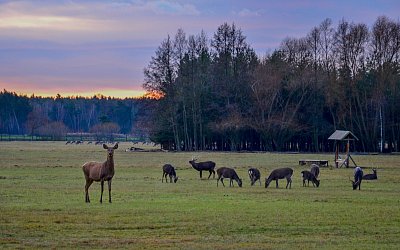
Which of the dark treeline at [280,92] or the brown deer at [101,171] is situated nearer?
the brown deer at [101,171]

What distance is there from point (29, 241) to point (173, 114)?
87422 mm

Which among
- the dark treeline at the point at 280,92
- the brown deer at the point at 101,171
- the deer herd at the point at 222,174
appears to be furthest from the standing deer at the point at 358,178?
the dark treeline at the point at 280,92

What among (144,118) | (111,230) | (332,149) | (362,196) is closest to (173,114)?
(144,118)

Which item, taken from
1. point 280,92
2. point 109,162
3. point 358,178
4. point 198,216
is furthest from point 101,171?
point 280,92

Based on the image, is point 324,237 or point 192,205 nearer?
point 324,237

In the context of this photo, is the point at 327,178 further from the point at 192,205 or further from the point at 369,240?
the point at 369,240

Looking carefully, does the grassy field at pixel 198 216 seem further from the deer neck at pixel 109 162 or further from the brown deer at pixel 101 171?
the deer neck at pixel 109 162

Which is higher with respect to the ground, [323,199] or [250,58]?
[250,58]

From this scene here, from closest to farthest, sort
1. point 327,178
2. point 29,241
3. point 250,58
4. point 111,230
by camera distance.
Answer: point 29,241, point 111,230, point 327,178, point 250,58

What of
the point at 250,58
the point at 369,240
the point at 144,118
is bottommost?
the point at 369,240

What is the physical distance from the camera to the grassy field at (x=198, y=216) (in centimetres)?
2030

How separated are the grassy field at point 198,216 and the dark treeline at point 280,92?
55.2 meters

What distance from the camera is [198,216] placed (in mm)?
25906

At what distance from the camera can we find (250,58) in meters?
113
